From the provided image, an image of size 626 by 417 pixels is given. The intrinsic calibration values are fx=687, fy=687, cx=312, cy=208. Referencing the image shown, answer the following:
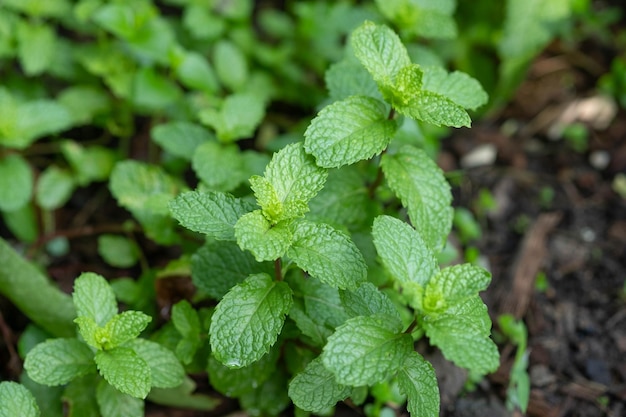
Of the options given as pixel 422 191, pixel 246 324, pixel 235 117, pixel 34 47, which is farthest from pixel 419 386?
pixel 34 47

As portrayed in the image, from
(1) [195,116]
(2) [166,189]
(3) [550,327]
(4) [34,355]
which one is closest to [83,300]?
(4) [34,355]

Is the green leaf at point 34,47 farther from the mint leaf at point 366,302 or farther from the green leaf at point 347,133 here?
the mint leaf at point 366,302

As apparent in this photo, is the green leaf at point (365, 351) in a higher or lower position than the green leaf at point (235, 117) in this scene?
lower

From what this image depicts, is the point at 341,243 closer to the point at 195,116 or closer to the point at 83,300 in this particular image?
the point at 83,300

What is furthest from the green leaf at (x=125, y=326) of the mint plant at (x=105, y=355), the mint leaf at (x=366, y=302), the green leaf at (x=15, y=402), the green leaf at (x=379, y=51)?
the green leaf at (x=379, y=51)

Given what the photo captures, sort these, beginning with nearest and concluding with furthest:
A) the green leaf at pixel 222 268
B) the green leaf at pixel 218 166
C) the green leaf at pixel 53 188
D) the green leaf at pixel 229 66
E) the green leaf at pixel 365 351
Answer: the green leaf at pixel 365 351 < the green leaf at pixel 222 268 < the green leaf at pixel 218 166 < the green leaf at pixel 53 188 < the green leaf at pixel 229 66

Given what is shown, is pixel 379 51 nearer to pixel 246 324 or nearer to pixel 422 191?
pixel 422 191

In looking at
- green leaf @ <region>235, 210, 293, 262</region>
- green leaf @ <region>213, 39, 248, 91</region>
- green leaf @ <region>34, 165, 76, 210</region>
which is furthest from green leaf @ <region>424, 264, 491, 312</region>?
green leaf @ <region>34, 165, 76, 210</region>
